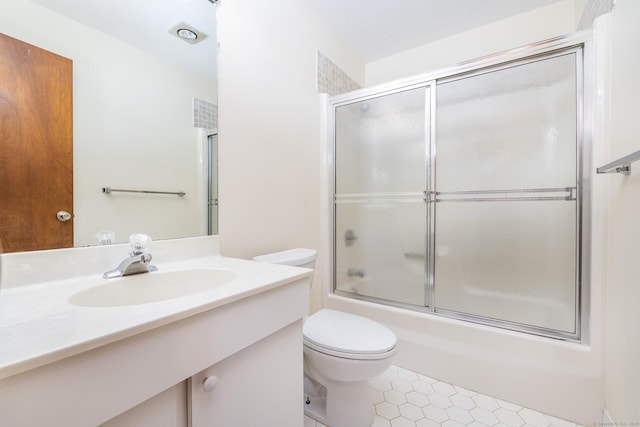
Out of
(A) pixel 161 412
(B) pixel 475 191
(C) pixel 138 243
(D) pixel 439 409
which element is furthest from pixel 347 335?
(B) pixel 475 191

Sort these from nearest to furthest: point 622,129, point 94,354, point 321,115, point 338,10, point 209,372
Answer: point 94,354 → point 209,372 → point 622,129 → point 338,10 → point 321,115

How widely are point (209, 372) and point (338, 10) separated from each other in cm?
215

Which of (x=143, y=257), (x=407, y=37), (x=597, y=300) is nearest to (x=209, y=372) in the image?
(x=143, y=257)

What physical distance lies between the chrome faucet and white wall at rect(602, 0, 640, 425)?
5.53 ft

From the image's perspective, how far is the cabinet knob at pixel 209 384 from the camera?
630 mm

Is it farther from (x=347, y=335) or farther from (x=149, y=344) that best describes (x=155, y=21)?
(x=347, y=335)

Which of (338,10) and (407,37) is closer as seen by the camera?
(338,10)

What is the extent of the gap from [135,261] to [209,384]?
0.48 m

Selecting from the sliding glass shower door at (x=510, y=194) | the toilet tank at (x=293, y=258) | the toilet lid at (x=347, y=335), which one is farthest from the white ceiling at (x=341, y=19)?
the toilet lid at (x=347, y=335)

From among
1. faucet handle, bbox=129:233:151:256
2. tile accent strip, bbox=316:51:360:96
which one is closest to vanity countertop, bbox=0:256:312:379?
faucet handle, bbox=129:233:151:256

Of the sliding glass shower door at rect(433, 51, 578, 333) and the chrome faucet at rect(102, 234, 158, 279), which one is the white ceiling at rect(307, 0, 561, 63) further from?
the chrome faucet at rect(102, 234, 158, 279)

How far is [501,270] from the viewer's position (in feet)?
5.19

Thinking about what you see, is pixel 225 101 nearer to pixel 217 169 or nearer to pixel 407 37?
pixel 217 169

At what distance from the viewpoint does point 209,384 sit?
63 cm
